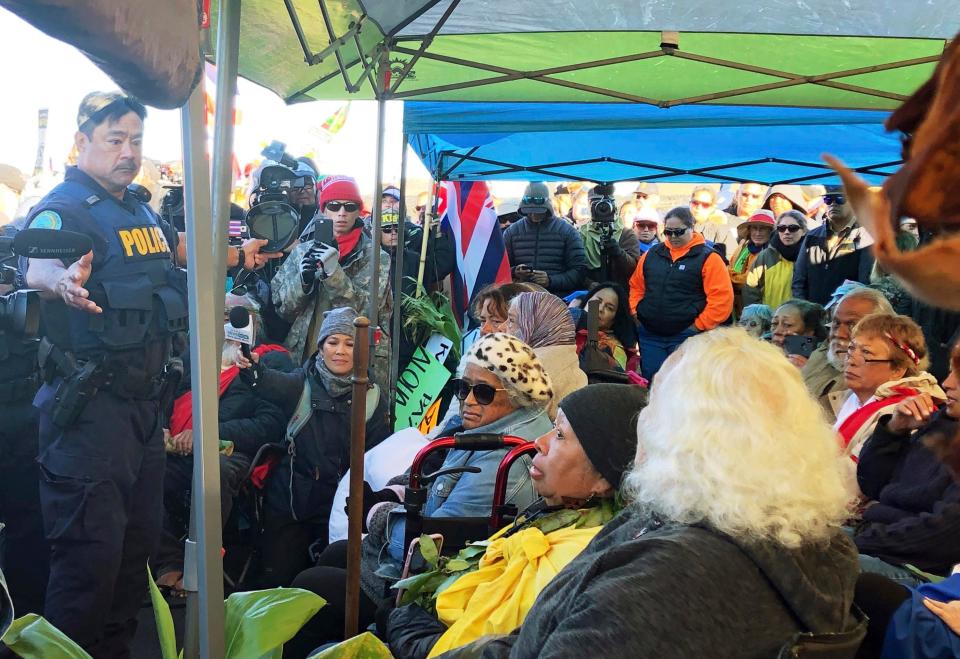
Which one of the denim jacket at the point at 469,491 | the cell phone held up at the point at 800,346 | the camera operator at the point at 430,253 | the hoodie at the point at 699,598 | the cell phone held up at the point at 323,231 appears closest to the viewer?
the hoodie at the point at 699,598

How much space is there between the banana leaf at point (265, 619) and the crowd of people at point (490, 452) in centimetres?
32

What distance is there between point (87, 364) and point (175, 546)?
147 cm

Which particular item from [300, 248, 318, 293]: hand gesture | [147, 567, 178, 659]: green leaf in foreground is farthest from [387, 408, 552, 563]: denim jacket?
[300, 248, 318, 293]: hand gesture

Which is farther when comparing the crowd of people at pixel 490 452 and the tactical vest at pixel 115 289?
the tactical vest at pixel 115 289

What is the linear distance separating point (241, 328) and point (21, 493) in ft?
4.29

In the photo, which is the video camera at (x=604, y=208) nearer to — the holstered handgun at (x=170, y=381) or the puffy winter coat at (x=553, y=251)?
the puffy winter coat at (x=553, y=251)

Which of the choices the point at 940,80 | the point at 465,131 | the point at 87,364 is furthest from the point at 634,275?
the point at 940,80

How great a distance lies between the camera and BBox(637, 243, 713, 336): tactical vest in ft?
22.9

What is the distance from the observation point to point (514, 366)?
3.49 m

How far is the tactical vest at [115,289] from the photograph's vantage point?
335 centimetres

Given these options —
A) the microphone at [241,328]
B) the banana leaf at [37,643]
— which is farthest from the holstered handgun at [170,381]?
the banana leaf at [37,643]

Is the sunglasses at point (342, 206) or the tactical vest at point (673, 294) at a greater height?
the sunglasses at point (342, 206)

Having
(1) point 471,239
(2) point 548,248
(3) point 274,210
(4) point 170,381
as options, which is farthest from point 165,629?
(2) point 548,248

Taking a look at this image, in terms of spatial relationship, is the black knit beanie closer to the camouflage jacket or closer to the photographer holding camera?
the camouflage jacket
